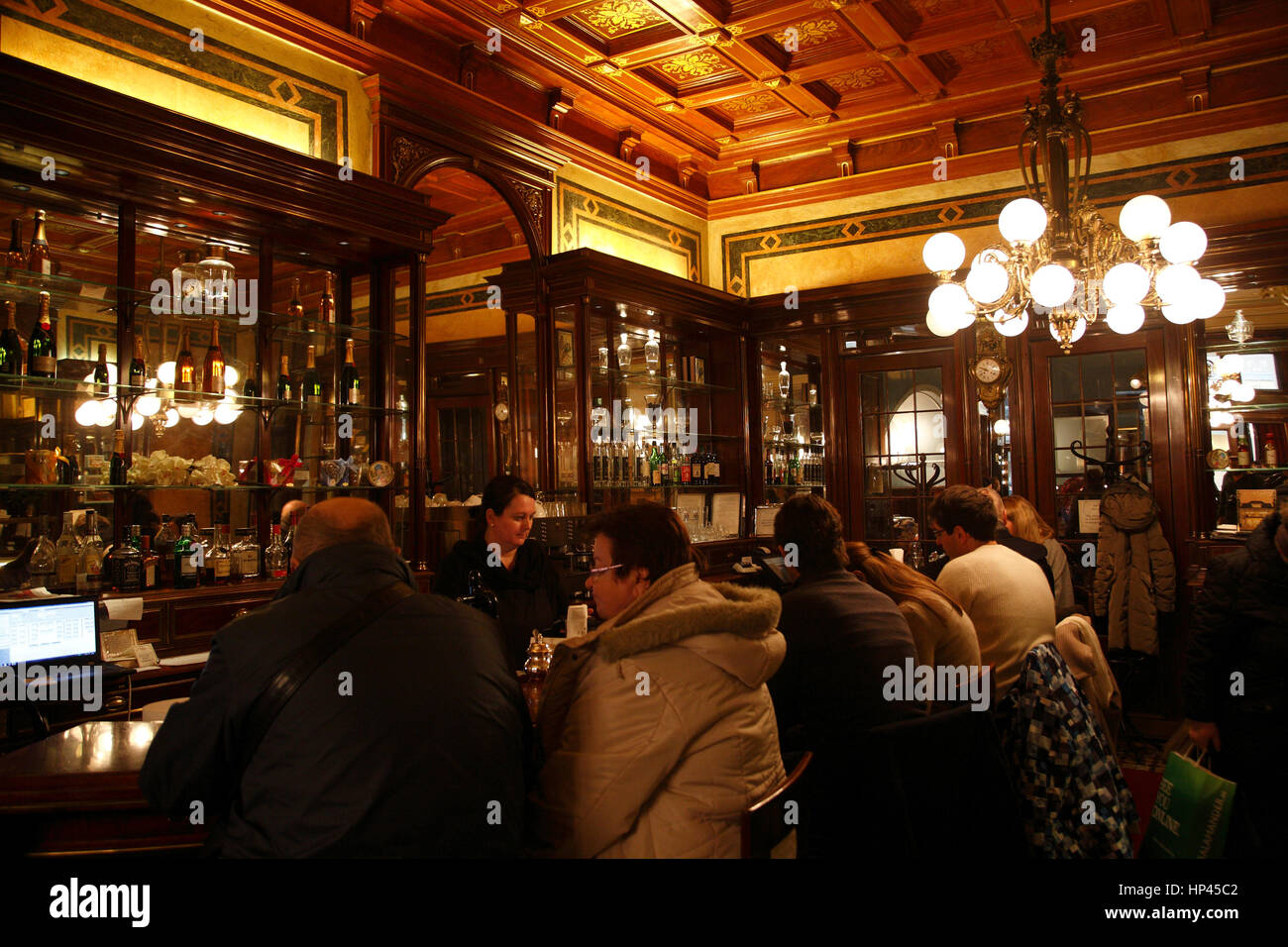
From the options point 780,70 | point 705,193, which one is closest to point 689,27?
point 780,70

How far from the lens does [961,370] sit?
257 inches

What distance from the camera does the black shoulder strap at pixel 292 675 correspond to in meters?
1.64

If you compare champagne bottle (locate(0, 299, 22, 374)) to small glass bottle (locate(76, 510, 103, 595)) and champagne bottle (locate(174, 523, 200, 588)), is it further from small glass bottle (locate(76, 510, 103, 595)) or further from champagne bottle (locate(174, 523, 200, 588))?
champagne bottle (locate(174, 523, 200, 588))

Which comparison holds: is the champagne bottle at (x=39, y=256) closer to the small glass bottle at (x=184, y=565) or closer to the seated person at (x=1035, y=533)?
the small glass bottle at (x=184, y=565)

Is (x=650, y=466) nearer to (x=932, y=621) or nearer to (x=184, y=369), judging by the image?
(x=184, y=369)

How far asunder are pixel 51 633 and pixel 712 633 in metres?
2.29

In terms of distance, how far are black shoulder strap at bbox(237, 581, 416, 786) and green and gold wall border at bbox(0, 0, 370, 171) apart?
3074 mm

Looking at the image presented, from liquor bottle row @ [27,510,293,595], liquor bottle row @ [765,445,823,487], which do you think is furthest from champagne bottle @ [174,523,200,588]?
liquor bottle row @ [765,445,823,487]

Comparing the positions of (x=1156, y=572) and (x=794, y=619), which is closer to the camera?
(x=794, y=619)

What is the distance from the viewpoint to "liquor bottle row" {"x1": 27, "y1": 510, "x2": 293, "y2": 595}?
10.8ft

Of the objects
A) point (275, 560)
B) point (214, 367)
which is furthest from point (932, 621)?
point (214, 367)

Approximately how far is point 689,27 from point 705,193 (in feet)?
7.66
